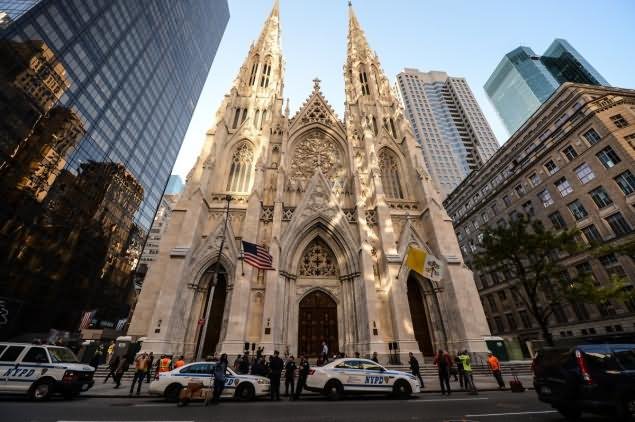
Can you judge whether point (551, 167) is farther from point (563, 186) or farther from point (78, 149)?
point (78, 149)

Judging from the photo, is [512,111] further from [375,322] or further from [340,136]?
[375,322]

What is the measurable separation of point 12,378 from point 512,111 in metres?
105

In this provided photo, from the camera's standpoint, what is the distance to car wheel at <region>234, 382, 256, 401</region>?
8125 millimetres

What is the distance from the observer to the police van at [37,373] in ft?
23.6

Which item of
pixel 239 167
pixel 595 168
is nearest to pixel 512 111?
pixel 595 168

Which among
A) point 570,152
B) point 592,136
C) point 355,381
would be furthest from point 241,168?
point 592,136

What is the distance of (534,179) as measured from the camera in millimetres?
31344

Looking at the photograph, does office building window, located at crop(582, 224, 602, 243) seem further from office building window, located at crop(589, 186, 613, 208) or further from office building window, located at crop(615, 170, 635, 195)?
office building window, located at crop(615, 170, 635, 195)

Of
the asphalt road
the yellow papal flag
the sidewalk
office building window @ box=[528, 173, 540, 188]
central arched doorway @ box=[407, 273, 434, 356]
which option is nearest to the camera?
the asphalt road

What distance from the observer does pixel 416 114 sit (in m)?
72.2

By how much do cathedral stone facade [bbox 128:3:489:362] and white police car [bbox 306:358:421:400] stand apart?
19.9 ft

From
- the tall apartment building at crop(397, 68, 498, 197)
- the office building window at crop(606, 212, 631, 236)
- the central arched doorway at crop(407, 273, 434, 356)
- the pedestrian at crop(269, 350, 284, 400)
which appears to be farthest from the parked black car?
the tall apartment building at crop(397, 68, 498, 197)

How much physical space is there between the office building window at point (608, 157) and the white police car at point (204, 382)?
1363 inches

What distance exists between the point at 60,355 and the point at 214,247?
931 centimetres
